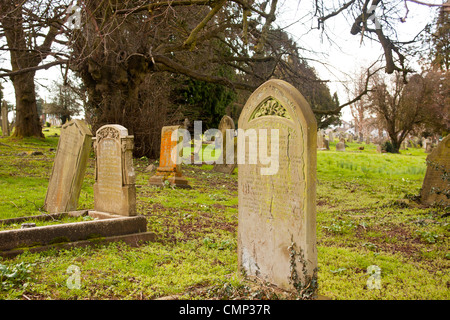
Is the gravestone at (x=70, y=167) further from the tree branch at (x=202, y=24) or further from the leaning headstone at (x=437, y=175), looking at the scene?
the leaning headstone at (x=437, y=175)

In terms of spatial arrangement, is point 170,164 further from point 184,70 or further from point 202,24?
point 184,70

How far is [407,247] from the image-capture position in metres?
5.71

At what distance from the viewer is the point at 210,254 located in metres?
5.24

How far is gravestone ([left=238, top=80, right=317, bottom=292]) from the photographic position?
3.73m

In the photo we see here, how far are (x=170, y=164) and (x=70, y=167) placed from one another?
4429 millimetres

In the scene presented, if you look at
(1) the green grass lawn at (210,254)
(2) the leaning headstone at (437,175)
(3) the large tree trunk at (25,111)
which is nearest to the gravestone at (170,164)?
(1) the green grass lawn at (210,254)

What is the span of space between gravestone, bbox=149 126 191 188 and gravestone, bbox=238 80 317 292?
6766 millimetres

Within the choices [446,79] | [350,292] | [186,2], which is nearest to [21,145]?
[186,2]

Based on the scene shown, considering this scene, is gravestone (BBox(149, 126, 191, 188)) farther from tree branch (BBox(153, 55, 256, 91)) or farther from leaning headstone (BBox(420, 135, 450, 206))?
leaning headstone (BBox(420, 135, 450, 206))

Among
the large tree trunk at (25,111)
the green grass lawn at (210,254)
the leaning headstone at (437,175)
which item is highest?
the large tree trunk at (25,111)

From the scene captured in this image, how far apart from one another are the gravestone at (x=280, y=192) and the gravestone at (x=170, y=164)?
6.77 metres

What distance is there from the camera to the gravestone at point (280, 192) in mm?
3734

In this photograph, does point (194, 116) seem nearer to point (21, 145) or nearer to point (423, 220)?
point (21, 145)
